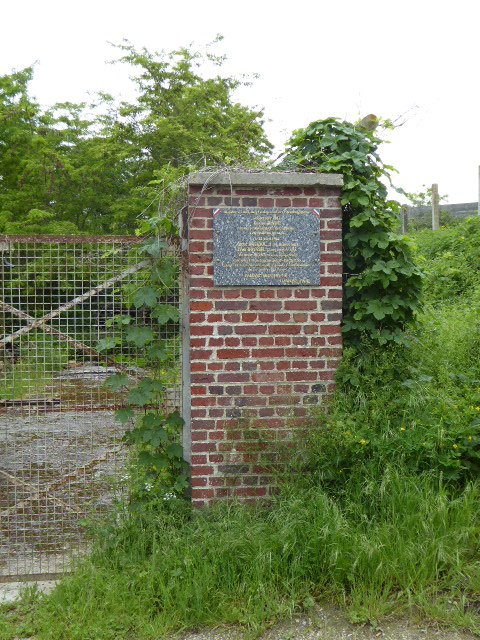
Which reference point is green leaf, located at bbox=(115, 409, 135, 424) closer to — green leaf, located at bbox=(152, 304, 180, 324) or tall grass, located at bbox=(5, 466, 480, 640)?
Answer: green leaf, located at bbox=(152, 304, 180, 324)

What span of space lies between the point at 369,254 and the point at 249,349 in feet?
3.70

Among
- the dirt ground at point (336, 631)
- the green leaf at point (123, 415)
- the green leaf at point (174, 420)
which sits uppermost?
the green leaf at point (123, 415)

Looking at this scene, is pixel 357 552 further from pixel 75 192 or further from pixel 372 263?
pixel 75 192

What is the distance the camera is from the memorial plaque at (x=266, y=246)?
451cm

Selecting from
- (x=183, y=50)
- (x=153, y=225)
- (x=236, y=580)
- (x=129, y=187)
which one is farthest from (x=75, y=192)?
(x=236, y=580)

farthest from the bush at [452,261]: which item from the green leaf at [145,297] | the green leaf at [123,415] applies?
the green leaf at [123,415]

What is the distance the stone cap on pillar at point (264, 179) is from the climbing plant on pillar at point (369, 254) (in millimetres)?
216

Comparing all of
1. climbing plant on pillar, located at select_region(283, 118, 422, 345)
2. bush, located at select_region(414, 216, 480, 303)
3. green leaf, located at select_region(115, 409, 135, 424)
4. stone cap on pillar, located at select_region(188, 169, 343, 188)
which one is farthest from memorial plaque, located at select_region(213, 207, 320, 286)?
bush, located at select_region(414, 216, 480, 303)

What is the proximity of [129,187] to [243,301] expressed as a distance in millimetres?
17769

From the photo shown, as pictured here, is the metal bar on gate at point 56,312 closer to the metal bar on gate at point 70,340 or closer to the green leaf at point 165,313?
the metal bar on gate at point 70,340

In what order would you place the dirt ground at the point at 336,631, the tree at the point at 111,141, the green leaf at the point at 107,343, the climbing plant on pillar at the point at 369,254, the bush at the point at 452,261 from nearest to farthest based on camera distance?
1. the dirt ground at the point at 336,631
2. the green leaf at the point at 107,343
3. the climbing plant on pillar at the point at 369,254
4. the bush at the point at 452,261
5. the tree at the point at 111,141

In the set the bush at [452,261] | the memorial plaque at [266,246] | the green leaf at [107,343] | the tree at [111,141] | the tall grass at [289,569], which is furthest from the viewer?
the tree at [111,141]

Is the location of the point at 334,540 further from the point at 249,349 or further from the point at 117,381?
the point at 117,381

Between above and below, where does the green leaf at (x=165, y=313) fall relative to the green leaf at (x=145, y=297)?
below
